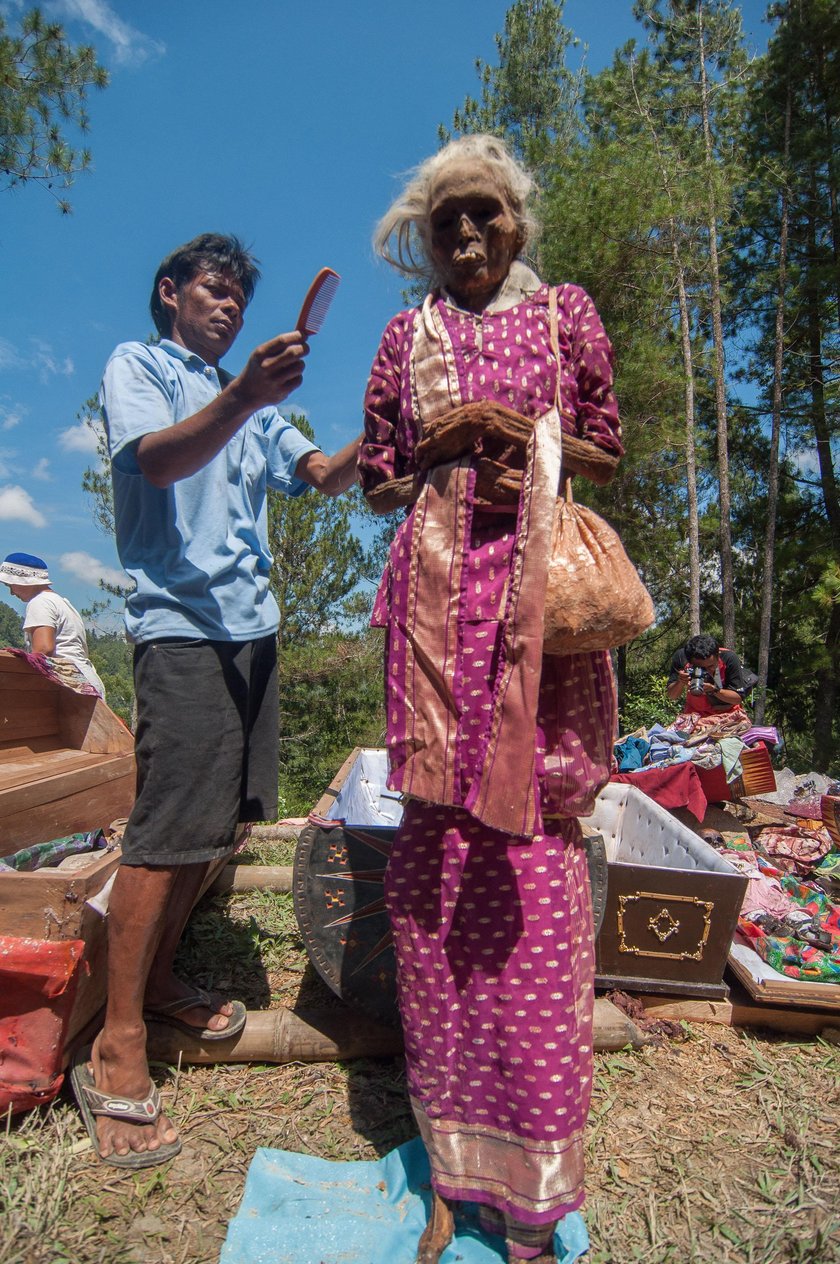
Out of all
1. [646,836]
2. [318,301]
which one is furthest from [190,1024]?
[646,836]

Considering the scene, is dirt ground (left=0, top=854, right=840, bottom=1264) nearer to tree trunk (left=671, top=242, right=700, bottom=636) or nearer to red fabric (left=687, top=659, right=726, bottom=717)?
red fabric (left=687, top=659, right=726, bottom=717)

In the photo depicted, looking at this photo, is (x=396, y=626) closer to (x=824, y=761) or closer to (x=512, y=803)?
(x=512, y=803)

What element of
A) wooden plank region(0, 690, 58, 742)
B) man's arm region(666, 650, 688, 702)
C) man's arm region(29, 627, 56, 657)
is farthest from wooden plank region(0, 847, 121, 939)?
man's arm region(666, 650, 688, 702)

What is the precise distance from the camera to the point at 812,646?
15289 mm

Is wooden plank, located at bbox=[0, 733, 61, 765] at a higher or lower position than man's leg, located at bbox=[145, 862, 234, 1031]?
higher

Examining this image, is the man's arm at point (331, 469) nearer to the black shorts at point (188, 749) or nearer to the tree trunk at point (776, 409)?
the black shorts at point (188, 749)

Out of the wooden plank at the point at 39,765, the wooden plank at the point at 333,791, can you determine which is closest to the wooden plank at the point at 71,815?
the wooden plank at the point at 39,765

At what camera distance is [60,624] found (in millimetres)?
4523

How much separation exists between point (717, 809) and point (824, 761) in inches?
468

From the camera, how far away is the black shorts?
182 cm

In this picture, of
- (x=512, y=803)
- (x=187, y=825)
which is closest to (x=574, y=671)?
(x=512, y=803)

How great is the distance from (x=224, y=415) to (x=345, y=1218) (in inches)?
74.0

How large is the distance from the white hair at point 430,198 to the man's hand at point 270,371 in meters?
0.50

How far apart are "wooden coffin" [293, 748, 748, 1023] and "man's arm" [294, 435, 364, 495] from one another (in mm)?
1125
